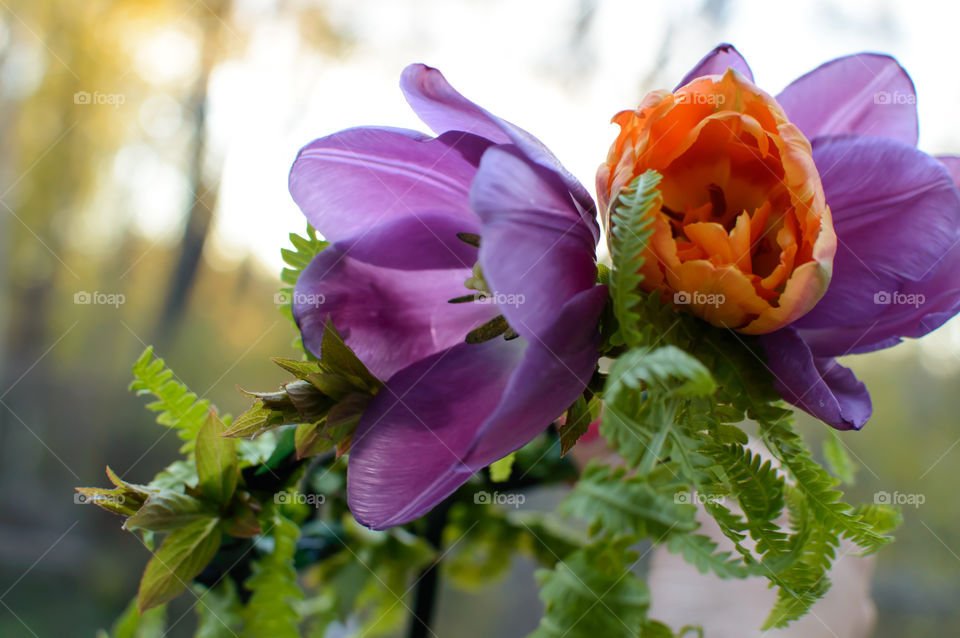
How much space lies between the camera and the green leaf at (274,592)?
0.32 meters

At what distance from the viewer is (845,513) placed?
229mm

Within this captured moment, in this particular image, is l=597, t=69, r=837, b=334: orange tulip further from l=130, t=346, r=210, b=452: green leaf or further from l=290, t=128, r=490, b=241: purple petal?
l=130, t=346, r=210, b=452: green leaf

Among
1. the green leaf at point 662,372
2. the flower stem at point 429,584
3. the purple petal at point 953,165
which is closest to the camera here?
the green leaf at point 662,372

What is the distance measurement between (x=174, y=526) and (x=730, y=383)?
0.22 m

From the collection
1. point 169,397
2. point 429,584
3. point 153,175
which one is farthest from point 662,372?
point 153,175

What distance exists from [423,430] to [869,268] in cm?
18

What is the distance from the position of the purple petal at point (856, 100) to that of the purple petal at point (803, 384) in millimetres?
99

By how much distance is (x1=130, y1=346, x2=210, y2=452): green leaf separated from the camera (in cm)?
30

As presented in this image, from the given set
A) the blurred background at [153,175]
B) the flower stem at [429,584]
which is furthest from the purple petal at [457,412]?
the blurred background at [153,175]

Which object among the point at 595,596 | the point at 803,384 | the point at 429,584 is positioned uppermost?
the point at 803,384

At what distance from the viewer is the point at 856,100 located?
0.27 metres

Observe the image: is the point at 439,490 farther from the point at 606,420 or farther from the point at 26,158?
the point at 26,158

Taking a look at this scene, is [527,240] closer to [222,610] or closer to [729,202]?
[729,202]

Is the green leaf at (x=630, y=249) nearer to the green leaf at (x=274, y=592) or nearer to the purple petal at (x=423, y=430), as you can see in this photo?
the purple petal at (x=423, y=430)
